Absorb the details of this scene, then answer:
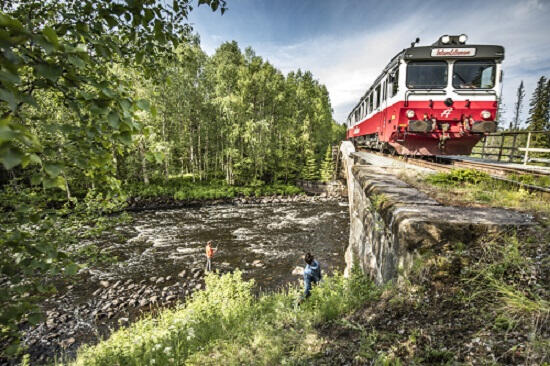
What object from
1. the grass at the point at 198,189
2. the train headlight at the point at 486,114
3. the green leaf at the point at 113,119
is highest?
the train headlight at the point at 486,114

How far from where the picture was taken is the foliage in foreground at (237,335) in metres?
2.28

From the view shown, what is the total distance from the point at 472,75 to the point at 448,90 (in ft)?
2.74

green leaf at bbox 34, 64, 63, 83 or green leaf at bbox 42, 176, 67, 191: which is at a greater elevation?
green leaf at bbox 34, 64, 63, 83

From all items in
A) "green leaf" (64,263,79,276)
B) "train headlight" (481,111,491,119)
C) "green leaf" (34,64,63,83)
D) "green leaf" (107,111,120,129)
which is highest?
"train headlight" (481,111,491,119)

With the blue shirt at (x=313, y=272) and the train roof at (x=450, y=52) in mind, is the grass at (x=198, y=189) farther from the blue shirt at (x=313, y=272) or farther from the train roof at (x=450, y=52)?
the train roof at (x=450, y=52)

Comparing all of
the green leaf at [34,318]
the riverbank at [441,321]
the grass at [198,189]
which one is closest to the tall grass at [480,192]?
the riverbank at [441,321]

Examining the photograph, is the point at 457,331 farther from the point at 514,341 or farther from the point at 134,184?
the point at 134,184

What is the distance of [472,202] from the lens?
287 centimetres

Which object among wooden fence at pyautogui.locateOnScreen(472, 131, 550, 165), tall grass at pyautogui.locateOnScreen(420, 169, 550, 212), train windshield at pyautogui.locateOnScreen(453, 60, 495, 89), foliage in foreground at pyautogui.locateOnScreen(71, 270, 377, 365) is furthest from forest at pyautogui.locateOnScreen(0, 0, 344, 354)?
wooden fence at pyautogui.locateOnScreen(472, 131, 550, 165)

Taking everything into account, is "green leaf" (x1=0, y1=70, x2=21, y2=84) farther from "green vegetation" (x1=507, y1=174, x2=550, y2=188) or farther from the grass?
the grass

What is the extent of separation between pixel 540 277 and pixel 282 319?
7.71 feet

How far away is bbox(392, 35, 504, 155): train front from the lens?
23.2ft

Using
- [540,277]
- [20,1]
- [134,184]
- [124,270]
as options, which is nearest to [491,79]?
[540,277]

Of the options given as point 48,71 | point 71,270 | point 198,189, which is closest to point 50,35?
point 48,71
